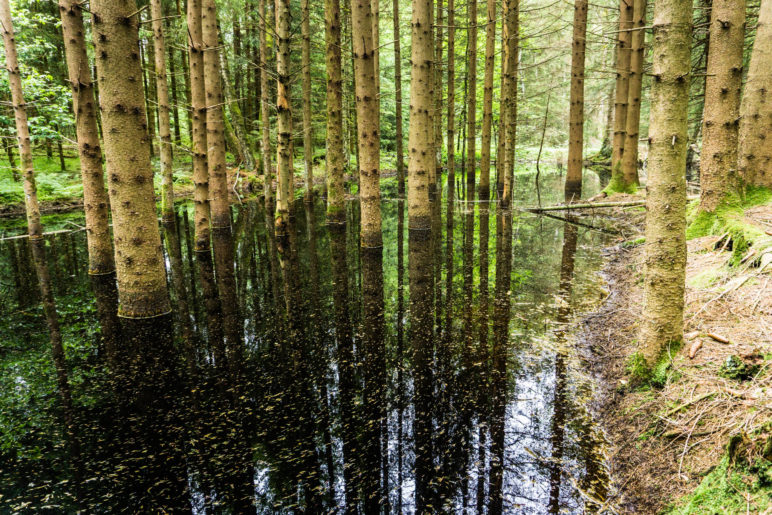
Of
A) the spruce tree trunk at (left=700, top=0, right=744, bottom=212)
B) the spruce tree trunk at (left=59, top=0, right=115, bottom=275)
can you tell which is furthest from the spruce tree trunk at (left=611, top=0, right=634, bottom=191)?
the spruce tree trunk at (left=59, top=0, right=115, bottom=275)

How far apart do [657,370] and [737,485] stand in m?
1.28

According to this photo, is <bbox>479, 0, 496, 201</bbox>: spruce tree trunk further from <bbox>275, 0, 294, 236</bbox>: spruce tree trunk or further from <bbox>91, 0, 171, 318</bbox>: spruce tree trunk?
<bbox>91, 0, 171, 318</bbox>: spruce tree trunk

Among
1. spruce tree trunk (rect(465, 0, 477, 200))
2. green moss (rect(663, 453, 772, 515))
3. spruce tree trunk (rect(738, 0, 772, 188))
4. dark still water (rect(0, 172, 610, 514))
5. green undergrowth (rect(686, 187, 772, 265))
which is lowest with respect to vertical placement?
dark still water (rect(0, 172, 610, 514))

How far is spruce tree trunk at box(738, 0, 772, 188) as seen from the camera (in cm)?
634

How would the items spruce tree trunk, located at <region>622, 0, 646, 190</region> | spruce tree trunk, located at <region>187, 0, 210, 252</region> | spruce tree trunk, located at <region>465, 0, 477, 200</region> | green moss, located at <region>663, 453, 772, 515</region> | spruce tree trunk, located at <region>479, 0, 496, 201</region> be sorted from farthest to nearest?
spruce tree trunk, located at <region>465, 0, 477, 200</region>
spruce tree trunk, located at <region>479, 0, 496, 201</region>
spruce tree trunk, located at <region>622, 0, 646, 190</region>
spruce tree trunk, located at <region>187, 0, 210, 252</region>
green moss, located at <region>663, 453, 772, 515</region>

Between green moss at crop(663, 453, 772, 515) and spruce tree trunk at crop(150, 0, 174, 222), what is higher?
spruce tree trunk at crop(150, 0, 174, 222)

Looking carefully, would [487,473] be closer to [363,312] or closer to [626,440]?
[626,440]

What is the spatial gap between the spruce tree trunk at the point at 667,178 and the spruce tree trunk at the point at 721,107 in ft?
13.1

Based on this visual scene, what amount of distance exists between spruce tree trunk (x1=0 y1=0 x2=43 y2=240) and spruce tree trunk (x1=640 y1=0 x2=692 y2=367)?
481 inches

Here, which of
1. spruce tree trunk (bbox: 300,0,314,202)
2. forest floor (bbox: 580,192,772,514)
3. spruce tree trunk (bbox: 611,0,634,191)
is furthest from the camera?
spruce tree trunk (bbox: 611,0,634,191)

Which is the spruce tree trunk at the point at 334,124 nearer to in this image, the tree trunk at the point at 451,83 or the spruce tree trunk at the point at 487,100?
the spruce tree trunk at the point at 487,100

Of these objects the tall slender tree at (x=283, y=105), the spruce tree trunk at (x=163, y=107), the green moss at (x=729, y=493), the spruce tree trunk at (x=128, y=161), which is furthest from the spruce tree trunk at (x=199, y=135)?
the green moss at (x=729, y=493)

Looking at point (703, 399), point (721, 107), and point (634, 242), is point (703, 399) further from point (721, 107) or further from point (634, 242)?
point (634, 242)

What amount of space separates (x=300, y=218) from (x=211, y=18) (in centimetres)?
579
